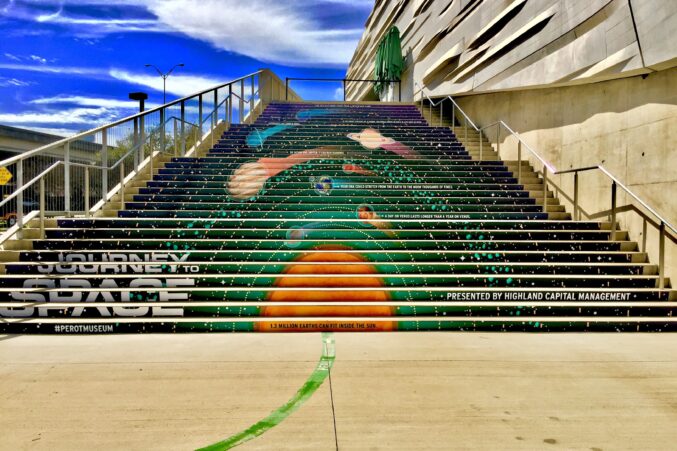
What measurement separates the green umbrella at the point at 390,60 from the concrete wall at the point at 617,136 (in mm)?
14064

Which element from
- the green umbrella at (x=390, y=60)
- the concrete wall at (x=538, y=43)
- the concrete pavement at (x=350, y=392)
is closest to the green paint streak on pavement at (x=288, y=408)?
the concrete pavement at (x=350, y=392)

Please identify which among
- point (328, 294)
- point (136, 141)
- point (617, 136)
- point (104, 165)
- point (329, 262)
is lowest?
point (328, 294)

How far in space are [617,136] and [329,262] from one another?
5.29 meters

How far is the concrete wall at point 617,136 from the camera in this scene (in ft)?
21.2

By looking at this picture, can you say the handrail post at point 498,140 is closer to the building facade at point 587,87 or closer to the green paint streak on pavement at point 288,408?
the building facade at point 587,87

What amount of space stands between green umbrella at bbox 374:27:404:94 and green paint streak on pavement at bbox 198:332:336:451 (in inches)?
826

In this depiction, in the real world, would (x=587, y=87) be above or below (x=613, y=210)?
above

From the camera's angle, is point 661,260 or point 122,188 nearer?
point 661,260

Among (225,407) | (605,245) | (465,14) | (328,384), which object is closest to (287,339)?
(328,384)

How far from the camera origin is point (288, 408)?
3.21 metres

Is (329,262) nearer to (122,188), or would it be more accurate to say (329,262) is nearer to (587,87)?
(122,188)

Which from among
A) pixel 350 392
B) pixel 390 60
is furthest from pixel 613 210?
pixel 390 60

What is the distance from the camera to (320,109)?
634 inches

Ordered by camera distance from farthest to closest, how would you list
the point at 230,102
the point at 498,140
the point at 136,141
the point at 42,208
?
the point at 230,102 < the point at 498,140 < the point at 136,141 < the point at 42,208
